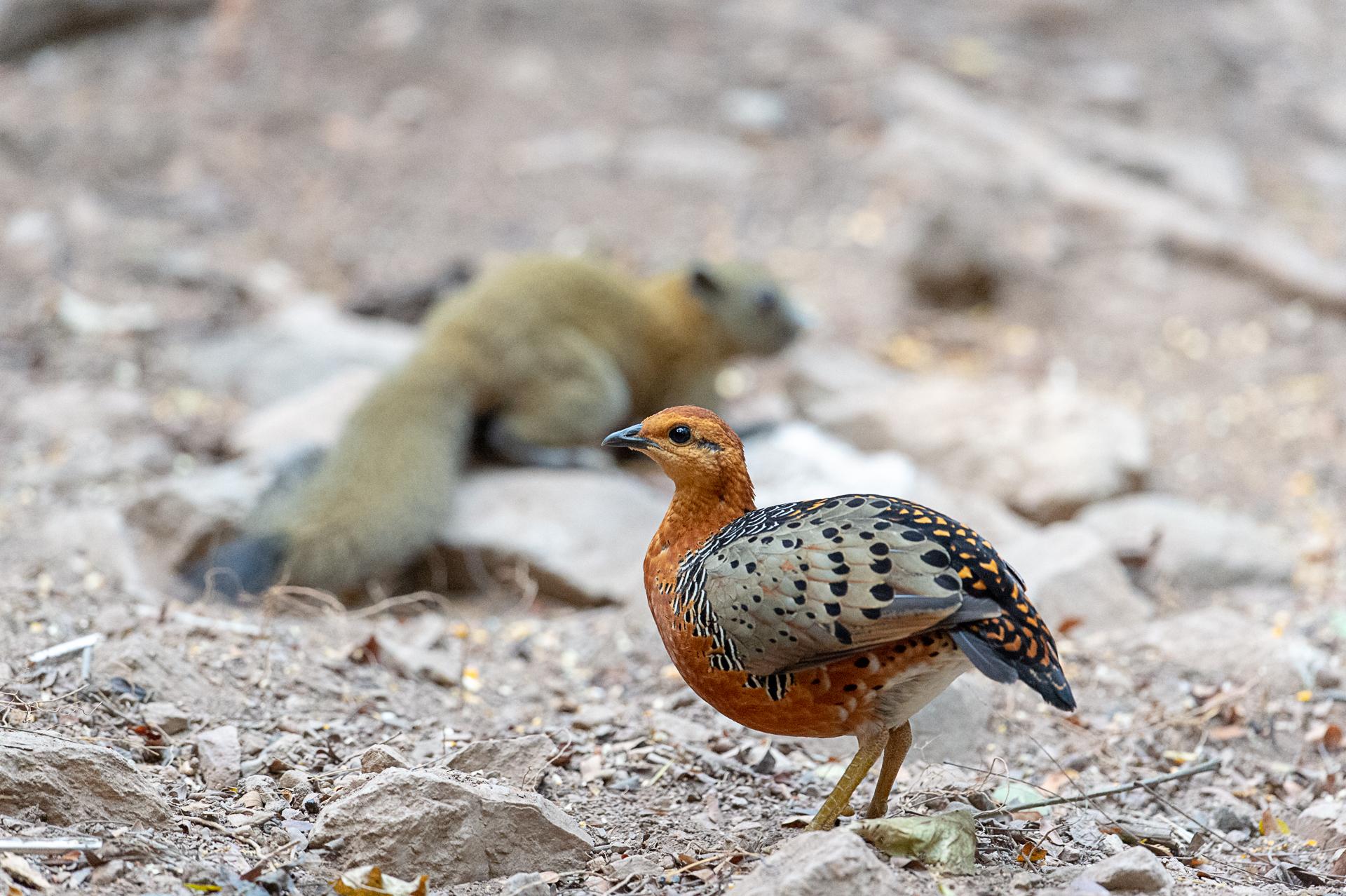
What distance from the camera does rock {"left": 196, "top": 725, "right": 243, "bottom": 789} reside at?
3.13 m

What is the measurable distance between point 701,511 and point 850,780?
0.73 m

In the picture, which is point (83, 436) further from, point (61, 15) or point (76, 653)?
point (61, 15)

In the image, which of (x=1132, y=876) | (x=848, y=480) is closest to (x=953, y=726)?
(x=1132, y=876)

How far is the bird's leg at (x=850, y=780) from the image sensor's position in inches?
115

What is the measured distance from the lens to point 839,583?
2.72 meters

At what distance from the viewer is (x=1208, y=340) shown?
26.1ft

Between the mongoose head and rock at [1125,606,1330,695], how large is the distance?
2991 mm

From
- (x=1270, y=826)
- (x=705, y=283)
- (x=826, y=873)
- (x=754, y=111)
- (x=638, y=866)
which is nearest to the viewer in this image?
(x=826, y=873)

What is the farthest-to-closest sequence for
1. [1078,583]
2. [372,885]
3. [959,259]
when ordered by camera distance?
[959,259] < [1078,583] < [372,885]

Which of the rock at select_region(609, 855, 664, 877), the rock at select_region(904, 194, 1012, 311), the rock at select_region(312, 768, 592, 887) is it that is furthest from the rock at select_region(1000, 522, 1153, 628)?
the rock at select_region(904, 194, 1012, 311)

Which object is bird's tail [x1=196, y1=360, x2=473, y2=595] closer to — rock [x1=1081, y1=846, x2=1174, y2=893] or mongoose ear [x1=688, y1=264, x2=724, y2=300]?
mongoose ear [x1=688, y1=264, x2=724, y2=300]

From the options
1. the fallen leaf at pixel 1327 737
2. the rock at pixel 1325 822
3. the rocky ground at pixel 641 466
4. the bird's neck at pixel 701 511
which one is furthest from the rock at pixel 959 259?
the bird's neck at pixel 701 511

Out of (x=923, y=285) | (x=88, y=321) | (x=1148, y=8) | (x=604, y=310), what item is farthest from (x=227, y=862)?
(x=1148, y=8)

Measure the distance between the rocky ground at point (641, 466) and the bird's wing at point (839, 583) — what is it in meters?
0.43
